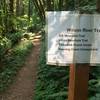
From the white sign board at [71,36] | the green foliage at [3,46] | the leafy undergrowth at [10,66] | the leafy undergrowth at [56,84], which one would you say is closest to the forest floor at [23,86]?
the leafy undergrowth at [10,66]

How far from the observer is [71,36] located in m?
3.09

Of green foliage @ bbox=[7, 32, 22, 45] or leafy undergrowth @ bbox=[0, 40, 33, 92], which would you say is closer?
leafy undergrowth @ bbox=[0, 40, 33, 92]

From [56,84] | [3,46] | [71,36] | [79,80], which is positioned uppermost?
[71,36]

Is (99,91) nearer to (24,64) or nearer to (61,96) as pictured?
(61,96)

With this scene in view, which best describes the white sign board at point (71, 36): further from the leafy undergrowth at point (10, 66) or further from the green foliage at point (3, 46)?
the green foliage at point (3, 46)

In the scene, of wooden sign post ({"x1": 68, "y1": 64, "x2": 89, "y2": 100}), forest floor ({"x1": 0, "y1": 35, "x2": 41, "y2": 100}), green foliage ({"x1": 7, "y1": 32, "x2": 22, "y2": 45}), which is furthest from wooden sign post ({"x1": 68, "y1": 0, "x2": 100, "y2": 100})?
green foliage ({"x1": 7, "y1": 32, "x2": 22, "y2": 45})

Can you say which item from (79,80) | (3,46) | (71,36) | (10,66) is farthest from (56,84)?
(3,46)

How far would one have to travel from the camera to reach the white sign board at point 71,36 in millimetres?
3094

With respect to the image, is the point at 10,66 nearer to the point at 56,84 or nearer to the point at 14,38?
the point at 56,84

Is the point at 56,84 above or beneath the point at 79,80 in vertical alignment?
beneath

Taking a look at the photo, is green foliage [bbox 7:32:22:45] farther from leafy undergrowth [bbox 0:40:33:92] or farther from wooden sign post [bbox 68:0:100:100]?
wooden sign post [bbox 68:0:100:100]

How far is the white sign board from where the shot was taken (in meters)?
3.09

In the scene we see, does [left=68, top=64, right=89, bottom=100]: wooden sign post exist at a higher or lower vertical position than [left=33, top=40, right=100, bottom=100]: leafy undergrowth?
higher

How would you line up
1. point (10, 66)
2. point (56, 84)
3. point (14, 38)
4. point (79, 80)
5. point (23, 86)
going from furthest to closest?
point (14, 38), point (10, 66), point (23, 86), point (56, 84), point (79, 80)
